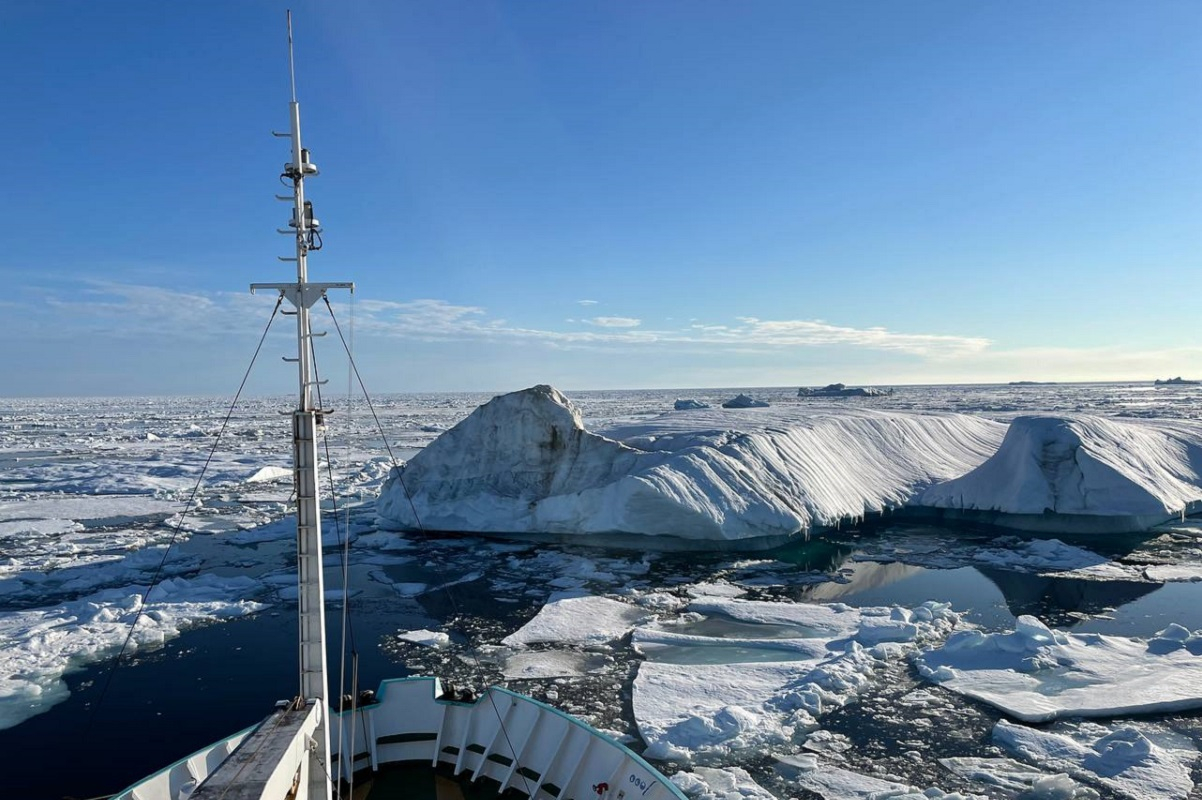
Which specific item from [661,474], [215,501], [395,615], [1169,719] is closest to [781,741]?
[1169,719]

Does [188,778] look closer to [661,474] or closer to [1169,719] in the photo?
[1169,719]

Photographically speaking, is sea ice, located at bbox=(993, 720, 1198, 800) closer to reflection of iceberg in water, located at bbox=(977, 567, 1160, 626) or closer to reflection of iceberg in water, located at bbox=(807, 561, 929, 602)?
reflection of iceberg in water, located at bbox=(977, 567, 1160, 626)

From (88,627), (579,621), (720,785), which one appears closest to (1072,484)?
(579,621)

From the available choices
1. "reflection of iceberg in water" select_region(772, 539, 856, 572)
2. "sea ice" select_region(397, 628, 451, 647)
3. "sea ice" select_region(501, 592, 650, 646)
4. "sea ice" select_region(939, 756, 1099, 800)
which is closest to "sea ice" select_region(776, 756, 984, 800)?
"sea ice" select_region(939, 756, 1099, 800)

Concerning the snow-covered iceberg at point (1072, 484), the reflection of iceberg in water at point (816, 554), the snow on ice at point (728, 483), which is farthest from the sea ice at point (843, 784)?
the snow-covered iceberg at point (1072, 484)

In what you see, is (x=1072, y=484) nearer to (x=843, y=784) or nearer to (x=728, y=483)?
(x=728, y=483)

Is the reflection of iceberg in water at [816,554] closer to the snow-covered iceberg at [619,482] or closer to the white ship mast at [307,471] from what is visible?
the snow-covered iceberg at [619,482]
